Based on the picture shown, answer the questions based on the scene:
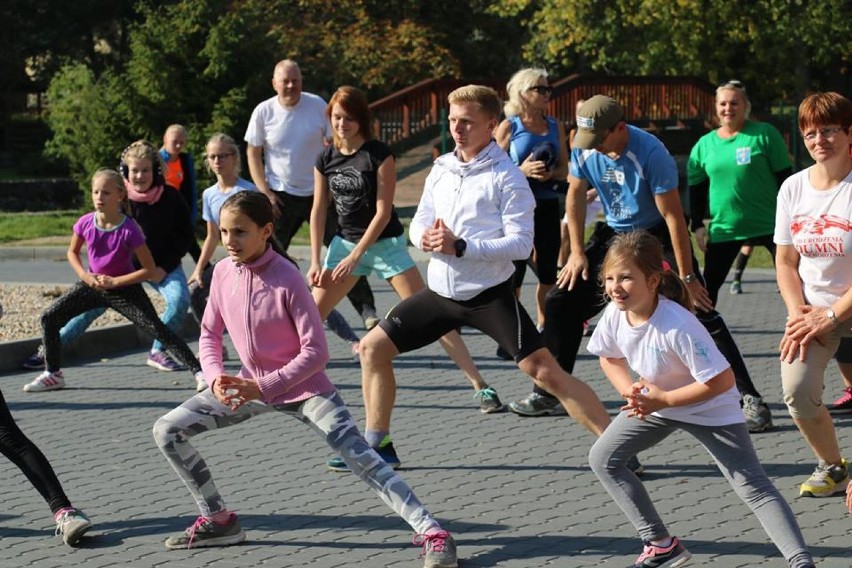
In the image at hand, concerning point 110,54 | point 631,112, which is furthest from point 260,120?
point 110,54

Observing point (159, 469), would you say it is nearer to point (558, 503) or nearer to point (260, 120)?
point (558, 503)

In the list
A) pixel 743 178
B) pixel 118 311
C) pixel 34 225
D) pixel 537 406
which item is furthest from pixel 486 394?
pixel 34 225

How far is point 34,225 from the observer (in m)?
24.3

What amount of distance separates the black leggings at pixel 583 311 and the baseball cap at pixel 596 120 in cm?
85

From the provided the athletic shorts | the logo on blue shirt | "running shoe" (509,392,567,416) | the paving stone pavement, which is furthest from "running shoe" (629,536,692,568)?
the logo on blue shirt

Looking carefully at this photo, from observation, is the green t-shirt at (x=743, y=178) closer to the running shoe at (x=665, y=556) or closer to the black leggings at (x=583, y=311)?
the black leggings at (x=583, y=311)

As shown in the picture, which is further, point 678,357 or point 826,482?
point 826,482

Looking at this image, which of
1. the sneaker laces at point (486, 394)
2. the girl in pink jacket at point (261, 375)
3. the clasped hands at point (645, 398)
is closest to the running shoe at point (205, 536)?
the girl in pink jacket at point (261, 375)

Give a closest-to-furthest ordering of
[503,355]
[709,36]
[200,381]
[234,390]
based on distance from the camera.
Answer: [234,390]
[200,381]
[503,355]
[709,36]

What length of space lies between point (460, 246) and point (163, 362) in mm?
4510

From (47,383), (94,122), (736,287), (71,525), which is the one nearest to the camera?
(71,525)

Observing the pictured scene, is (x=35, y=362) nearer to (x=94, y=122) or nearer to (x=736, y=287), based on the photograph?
(x=736, y=287)

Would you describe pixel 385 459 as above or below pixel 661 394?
below

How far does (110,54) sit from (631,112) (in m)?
20.8
